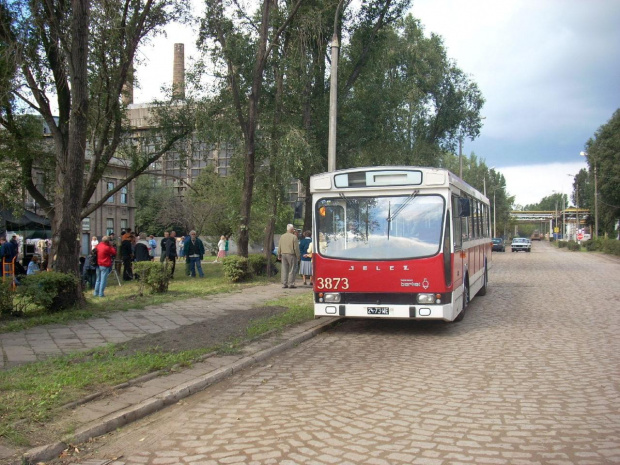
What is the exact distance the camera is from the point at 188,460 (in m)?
4.18

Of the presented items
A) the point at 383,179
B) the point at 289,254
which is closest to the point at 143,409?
the point at 383,179

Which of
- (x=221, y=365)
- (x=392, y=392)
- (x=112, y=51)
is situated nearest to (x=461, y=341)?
(x=392, y=392)

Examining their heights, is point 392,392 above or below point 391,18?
below

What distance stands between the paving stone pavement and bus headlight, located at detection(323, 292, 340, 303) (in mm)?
2585

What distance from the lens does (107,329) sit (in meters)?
9.59

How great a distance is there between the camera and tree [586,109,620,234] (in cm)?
4928

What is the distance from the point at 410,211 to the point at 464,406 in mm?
4693

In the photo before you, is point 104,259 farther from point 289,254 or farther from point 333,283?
point 333,283

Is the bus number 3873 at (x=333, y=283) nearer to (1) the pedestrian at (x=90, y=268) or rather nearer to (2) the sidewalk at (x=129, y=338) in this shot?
(2) the sidewalk at (x=129, y=338)

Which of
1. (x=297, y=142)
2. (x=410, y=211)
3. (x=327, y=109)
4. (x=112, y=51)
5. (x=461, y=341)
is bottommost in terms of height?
(x=461, y=341)

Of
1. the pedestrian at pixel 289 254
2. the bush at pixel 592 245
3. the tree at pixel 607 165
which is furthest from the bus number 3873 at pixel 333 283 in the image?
the bush at pixel 592 245

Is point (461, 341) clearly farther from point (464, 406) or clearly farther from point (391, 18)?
point (391, 18)

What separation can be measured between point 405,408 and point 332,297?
4542mm

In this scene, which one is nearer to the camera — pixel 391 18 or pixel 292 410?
pixel 292 410
